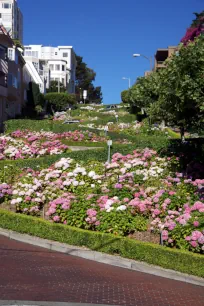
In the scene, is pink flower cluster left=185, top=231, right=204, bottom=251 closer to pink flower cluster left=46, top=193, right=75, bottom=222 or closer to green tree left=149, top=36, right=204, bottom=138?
green tree left=149, top=36, right=204, bottom=138

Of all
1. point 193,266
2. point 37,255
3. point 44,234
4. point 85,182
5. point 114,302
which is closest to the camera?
point 114,302

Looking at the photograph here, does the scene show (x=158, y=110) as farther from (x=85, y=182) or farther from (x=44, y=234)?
(x=44, y=234)

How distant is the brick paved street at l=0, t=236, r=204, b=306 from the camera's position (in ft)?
25.6

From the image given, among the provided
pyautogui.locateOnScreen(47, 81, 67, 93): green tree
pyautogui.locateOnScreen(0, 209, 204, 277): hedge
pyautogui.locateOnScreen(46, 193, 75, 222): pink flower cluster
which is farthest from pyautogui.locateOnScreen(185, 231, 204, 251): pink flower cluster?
pyautogui.locateOnScreen(47, 81, 67, 93): green tree

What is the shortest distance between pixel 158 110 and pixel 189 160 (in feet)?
7.77

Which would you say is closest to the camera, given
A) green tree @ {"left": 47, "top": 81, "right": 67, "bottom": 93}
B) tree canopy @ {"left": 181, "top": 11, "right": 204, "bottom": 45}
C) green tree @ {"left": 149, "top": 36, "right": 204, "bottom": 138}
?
green tree @ {"left": 149, "top": 36, "right": 204, "bottom": 138}

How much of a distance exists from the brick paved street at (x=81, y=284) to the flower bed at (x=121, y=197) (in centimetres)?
155

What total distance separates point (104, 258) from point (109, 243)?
399mm

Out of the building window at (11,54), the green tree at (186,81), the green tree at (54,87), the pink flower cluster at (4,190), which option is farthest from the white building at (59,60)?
the green tree at (186,81)

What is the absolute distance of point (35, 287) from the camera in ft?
26.7

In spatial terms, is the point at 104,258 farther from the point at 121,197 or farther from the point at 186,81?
the point at 186,81

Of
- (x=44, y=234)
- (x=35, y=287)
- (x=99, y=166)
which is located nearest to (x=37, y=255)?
(x=44, y=234)

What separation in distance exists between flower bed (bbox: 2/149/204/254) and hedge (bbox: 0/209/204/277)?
392mm

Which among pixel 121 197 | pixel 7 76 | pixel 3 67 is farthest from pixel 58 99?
pixel 121 197
